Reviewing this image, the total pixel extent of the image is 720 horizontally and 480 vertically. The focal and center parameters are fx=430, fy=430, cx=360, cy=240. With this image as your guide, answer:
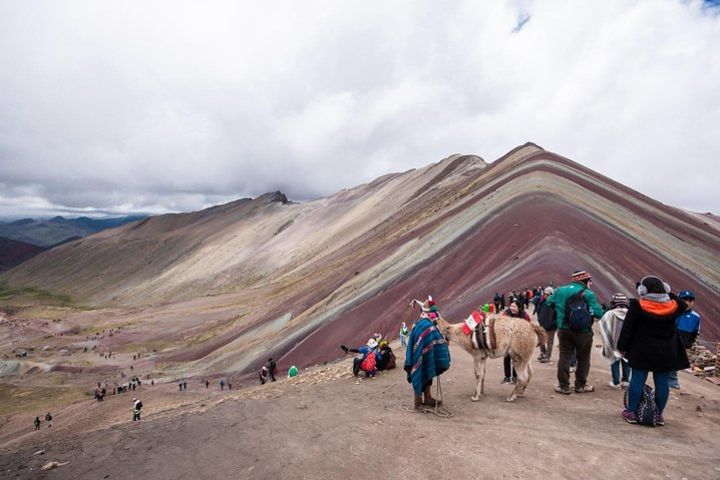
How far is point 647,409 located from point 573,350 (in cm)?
192

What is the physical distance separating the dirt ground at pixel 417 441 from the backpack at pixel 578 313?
155 centimetres

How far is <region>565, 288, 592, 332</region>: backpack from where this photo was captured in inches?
333

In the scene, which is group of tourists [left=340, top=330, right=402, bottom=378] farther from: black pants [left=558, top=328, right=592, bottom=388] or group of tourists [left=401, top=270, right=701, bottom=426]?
black pants [left=558, top=328, right=592, bottom=388]

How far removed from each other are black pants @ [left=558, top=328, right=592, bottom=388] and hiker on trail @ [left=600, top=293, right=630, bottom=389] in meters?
0.71

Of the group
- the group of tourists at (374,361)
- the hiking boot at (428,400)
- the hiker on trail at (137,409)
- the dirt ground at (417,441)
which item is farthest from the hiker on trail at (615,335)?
the hiker on trail at (137,409)

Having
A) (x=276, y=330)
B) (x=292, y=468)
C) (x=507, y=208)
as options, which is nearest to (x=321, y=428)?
(x=292, y=468)

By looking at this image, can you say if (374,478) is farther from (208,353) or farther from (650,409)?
(208,353)

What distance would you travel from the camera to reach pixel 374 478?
235 inches

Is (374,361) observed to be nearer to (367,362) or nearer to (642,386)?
(367,362)

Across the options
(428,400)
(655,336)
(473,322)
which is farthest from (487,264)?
(655,336)

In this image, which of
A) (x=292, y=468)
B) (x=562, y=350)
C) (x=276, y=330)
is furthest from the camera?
(x=276, y=330)

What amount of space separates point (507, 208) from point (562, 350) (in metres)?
30.6

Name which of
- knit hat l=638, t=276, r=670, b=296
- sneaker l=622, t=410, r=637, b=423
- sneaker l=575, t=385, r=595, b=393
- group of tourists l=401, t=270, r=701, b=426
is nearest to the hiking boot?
group of tourists l=401, t=270, r=701, b=426

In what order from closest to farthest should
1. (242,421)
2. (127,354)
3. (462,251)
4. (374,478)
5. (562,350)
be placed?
(374,478) → (562,350) → (242,421) → (462,251) → (127,354)
